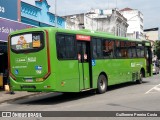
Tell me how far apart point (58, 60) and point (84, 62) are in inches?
85.8

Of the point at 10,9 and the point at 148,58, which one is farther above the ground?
the point at 10,9

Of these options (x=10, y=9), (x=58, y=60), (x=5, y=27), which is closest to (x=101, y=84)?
(x=58, y=60)

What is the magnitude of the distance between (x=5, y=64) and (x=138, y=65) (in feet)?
27.5

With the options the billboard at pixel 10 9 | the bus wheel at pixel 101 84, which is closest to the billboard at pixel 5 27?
the billboard at pixel 10 9

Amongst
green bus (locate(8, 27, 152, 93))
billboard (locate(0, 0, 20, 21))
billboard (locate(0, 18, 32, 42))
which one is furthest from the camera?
billboard (locate(0, 0, 20, 21))

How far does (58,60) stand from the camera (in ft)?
46.4

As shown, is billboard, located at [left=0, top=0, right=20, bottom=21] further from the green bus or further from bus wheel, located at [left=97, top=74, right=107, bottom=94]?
bus wheel, located at [left=97, top=74, right=107, bottom=94]

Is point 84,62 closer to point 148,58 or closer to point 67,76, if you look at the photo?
point 67,76

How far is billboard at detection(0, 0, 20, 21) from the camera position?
2120 centimetres

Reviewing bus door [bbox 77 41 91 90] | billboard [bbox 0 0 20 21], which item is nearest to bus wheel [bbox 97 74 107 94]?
bus door [bbox 77 41 91 90]

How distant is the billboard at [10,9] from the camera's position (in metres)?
21.2

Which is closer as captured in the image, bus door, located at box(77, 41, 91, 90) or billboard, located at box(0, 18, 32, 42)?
bus door, located at box(77, 41, 91, 90)

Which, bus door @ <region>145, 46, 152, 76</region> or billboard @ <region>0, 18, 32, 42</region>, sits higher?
billboard @ <region>0, 18, 32, 42</region>

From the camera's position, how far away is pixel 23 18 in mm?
24359
